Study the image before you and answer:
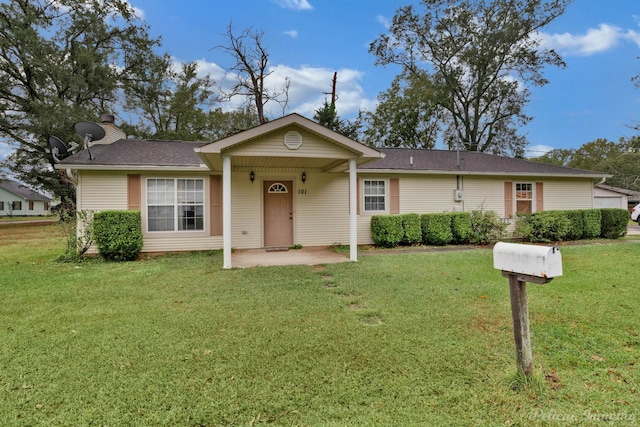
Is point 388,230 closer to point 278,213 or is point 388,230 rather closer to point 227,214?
point 278,213

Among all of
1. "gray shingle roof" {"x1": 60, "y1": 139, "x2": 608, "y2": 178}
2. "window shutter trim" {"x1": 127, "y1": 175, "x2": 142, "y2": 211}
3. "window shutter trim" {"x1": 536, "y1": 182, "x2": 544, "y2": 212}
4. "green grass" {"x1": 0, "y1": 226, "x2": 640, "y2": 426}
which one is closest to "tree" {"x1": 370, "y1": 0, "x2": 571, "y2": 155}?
"gray shingle roof" {"x1": 60, "y1": 139, "x2": 608, "y2": 178}

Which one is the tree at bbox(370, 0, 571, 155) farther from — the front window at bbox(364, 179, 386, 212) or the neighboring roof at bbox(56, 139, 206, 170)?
the neighboring roof at bbox(56, 139, 206, 170)

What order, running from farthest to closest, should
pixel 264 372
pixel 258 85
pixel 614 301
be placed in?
pixel 258 85, pixel 614 301, pixel 264 372

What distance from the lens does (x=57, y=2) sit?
18.8 m

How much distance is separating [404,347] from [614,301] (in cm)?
337

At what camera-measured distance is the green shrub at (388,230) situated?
968 centimetres

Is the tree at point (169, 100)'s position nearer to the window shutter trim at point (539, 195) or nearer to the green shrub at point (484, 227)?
the green shrub at point (484, 227)

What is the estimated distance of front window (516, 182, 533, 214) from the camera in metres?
11.8

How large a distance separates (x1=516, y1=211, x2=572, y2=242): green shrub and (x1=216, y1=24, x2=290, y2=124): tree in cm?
1554

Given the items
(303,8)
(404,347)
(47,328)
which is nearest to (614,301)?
(404,347)

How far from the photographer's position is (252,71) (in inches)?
805

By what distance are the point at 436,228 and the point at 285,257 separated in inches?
193

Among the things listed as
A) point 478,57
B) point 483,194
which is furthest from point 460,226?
point 478,57

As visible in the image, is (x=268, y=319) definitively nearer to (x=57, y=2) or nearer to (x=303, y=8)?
(x=303, y=8)
